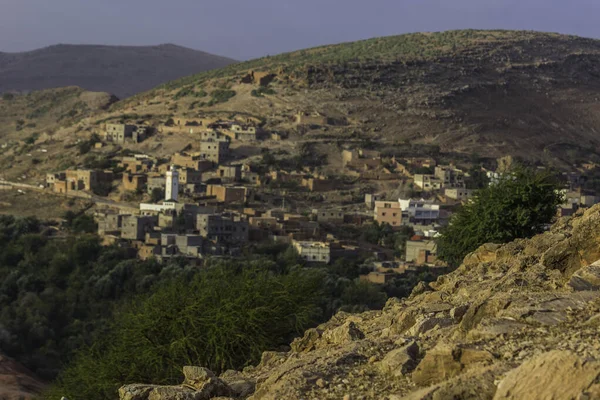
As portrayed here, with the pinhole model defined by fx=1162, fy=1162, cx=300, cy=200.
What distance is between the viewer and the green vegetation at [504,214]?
53.5 feet

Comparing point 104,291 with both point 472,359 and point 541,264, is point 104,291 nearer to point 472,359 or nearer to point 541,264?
point 541,264

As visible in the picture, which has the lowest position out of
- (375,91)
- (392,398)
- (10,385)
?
(10,385)

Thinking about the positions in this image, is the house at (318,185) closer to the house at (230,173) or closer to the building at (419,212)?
the house at (230,173)

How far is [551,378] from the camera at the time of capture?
5105 millimetres

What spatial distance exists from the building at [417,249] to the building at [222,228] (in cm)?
535

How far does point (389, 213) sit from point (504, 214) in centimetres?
2610

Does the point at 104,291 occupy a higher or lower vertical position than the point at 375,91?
lower

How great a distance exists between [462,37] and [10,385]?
208 ft

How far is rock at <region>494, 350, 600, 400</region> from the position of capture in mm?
4969

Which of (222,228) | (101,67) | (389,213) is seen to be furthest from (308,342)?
(101,67)

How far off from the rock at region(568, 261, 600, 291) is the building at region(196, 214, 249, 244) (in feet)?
100.0

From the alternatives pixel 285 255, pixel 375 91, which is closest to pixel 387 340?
pixel 285 255

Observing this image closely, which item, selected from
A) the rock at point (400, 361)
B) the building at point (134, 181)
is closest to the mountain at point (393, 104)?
the building at point (134, 181)

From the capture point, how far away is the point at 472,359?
5957mm
